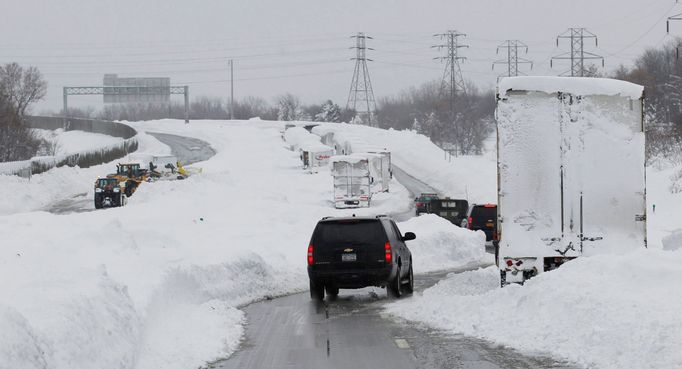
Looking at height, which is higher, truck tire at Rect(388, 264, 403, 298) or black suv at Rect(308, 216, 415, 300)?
black suv at Rect(308, 216, 415, 300)

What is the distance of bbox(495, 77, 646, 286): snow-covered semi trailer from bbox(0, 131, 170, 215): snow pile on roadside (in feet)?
153

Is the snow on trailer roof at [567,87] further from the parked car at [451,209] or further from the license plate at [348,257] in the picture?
the parked car at [451,209]

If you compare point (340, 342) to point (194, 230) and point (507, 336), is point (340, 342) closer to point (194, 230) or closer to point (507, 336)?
point (507, 336)

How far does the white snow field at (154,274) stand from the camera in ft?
36.6

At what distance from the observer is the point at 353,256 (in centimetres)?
2097

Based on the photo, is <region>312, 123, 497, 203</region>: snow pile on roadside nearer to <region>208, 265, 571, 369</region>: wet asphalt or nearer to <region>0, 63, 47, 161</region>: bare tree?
<region>0, 63, 47, 161</region>: bare tree

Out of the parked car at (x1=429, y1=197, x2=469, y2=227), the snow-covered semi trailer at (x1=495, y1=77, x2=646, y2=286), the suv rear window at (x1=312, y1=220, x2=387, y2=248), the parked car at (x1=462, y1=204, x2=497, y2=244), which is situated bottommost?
the parked car at (x1=429, y1=197, x2=469, y2=227)

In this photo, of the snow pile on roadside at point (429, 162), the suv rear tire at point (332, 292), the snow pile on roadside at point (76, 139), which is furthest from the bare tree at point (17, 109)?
the suv rear tire at point (332, 292)

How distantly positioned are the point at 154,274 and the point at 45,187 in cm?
5402

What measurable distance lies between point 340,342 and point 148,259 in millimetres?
7558

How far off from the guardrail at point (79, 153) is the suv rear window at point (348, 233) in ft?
162

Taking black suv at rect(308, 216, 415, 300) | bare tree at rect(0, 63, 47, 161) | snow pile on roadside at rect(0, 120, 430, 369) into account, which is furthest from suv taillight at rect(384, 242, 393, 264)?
bare tree at rect(0, 63, 47, 161)

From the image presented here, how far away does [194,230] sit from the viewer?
117 ft

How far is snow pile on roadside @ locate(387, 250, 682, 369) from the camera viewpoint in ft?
39.2
